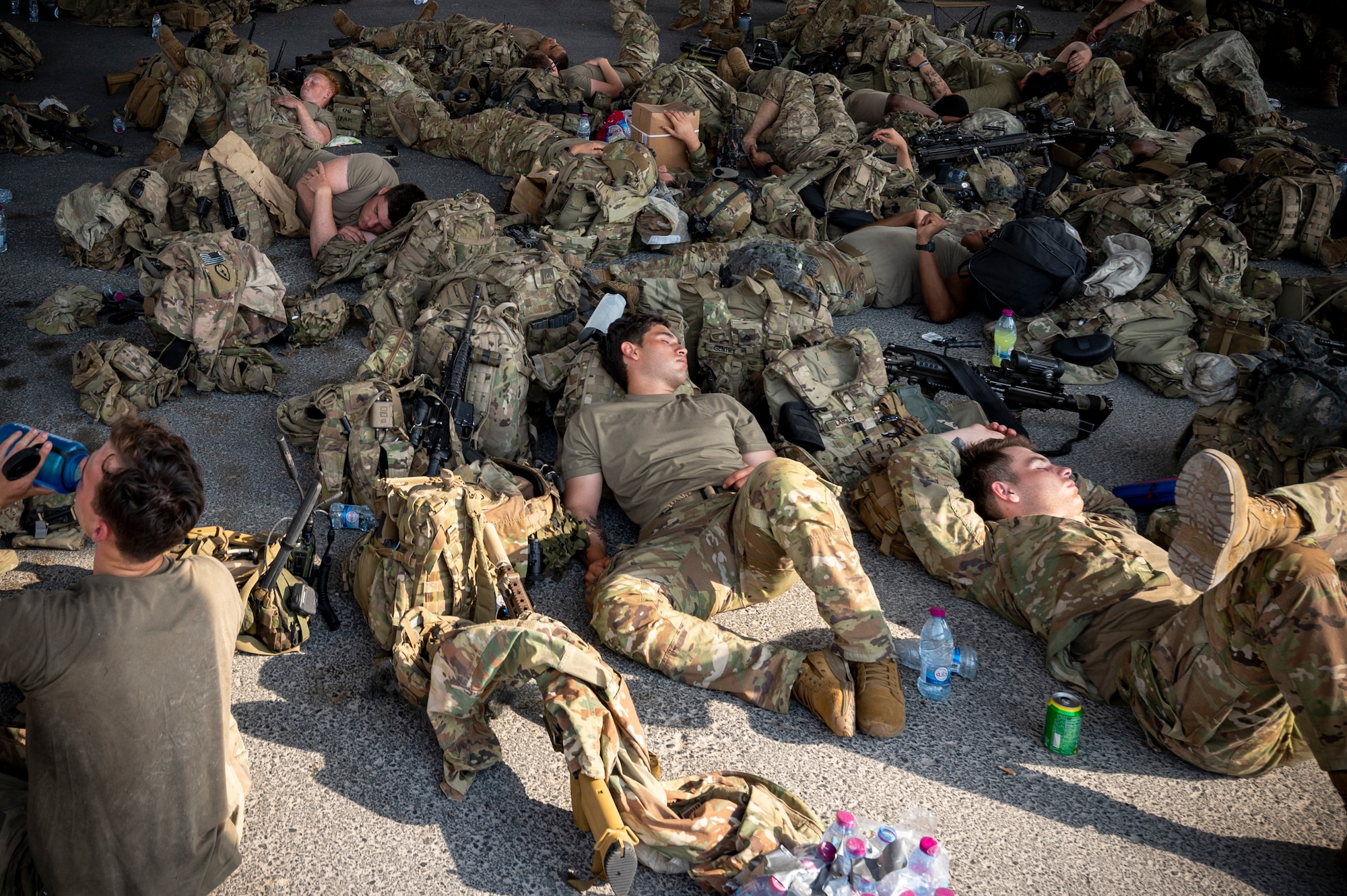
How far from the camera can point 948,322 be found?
663cm

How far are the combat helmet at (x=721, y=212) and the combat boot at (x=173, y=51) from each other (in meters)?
4.96

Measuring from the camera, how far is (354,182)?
6.99m

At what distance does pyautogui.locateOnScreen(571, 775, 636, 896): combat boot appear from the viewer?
103 inches

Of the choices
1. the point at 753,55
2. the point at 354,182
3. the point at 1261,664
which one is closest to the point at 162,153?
the point at 354,182

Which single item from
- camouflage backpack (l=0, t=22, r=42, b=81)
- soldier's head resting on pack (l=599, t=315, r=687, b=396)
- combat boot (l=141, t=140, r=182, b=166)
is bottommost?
camouflage backpack (l=0, t=22, r=42, b=81)

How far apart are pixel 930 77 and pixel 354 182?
230 inches

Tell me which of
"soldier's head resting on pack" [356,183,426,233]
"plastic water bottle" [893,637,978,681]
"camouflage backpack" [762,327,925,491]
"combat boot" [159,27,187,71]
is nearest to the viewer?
"plastic water bottle" [893,637,978,681]

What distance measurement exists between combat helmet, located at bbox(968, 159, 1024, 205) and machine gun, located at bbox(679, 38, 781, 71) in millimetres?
3237

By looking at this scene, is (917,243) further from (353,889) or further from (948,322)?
(353,889)

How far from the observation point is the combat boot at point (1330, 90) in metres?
11.6

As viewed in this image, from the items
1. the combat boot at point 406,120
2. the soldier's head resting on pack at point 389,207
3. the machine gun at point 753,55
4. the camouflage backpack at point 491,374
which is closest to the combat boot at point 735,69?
the machine gun at point 753,55

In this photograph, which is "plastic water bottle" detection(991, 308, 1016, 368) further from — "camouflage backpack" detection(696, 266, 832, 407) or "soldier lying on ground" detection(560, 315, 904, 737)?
"soldier lying on ground" detection(560, 315, 904, 737)

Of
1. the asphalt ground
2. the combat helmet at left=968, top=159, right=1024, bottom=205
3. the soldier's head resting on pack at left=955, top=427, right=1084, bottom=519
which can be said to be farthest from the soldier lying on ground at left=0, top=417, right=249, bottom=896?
the combat helmet at left=968, top=159, right=1024, bottom=205

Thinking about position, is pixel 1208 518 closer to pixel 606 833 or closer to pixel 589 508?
Answer: pixel 606 833
